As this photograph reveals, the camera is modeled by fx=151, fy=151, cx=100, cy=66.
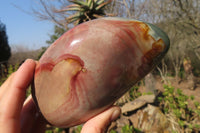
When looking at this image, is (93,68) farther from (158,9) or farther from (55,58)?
(158,9)

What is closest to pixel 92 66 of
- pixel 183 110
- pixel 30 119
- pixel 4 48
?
pixel 30 119

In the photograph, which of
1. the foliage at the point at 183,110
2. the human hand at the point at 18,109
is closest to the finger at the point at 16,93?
the human hand at the point at 18,109

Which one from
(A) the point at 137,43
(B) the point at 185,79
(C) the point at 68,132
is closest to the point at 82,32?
(A) the point at 137,43

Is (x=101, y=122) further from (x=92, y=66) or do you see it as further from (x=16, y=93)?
→ (x=16, y=93)

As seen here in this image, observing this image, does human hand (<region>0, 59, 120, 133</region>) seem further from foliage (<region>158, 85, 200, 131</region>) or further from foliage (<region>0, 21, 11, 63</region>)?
foliage (<region>0, 21, 11, 63</region>)

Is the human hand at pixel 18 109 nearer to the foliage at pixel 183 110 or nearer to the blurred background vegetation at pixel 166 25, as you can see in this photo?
the blurred background vegetation at pixel 166 25
